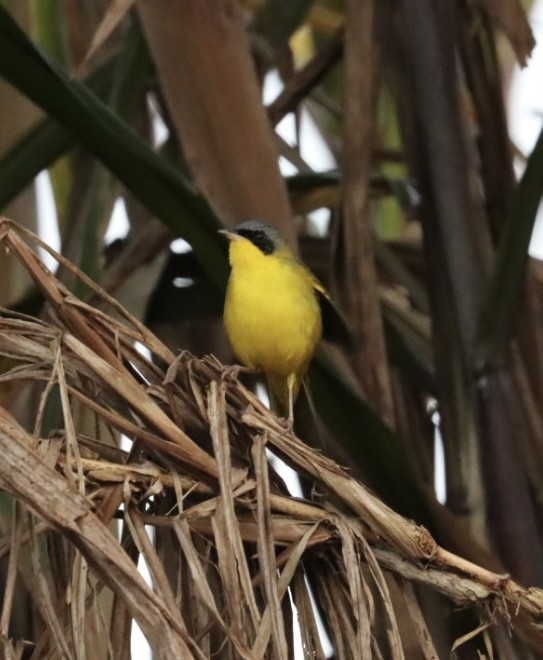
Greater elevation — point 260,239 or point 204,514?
point 260,239

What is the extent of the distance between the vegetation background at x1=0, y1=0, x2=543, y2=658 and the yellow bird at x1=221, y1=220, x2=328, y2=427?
7 centimetres

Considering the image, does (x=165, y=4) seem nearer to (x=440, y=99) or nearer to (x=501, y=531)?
(x=440, y=99)

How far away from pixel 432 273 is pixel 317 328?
9.1 inches

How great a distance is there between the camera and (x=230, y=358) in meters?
2.38

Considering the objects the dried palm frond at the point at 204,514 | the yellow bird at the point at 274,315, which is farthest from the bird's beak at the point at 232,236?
the dried palm frond at the point at 204,514

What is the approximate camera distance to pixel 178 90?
1.88 m

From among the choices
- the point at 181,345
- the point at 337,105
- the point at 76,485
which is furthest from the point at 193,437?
the point at 337,105

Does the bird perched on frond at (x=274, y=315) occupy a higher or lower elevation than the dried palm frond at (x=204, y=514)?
higher

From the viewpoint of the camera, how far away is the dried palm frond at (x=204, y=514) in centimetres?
106

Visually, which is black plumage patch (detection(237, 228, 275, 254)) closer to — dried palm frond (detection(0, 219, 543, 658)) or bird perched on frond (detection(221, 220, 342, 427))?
bird perched on frond (detection(221, 220, 342, 427))

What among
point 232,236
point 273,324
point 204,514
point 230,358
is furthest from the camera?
point 230,358

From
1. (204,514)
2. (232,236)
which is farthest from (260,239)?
(204,514)

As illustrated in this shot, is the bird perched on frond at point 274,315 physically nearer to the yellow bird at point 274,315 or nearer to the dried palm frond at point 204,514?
the yellow bird at point 274,315

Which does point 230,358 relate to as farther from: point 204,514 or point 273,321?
point 204,514
